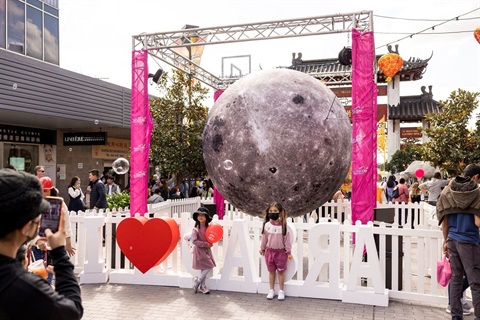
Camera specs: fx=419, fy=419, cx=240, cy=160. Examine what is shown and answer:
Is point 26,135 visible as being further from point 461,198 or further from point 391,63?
point 461,198

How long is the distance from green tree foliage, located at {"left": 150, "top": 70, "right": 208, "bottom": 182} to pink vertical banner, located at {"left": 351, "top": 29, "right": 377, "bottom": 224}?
9.36 meters

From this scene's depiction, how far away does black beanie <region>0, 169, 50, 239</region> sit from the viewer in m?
1.78

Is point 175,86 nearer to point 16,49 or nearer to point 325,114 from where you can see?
point 16,49

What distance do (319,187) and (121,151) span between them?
65.0 feet

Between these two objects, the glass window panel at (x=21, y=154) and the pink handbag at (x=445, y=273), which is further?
the glass window panel at (x=21, y=154)

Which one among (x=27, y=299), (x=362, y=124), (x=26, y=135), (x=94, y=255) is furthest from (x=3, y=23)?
(x=27, y=299)

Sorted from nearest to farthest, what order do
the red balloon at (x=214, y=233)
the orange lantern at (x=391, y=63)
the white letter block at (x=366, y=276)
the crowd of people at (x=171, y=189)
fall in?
the white letter block at (x=366, y=276)
the red balloon at (x=214, y=233)
the orange lantern at (x=391, y=63)
the crowd of people at (x=171, y=189)

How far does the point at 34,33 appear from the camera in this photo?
55.4ft

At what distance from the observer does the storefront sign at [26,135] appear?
654 inches

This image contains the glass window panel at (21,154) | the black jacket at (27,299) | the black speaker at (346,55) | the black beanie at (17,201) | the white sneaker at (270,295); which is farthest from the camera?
the glass window panel at (21,154)

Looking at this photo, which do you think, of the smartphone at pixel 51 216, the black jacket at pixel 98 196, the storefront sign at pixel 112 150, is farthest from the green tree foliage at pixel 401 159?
the smartphone at pixel 51 216

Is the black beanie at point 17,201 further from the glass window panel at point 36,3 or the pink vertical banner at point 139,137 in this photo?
the glass window panel at point 36,3

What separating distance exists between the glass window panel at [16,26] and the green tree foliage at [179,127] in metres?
5.39

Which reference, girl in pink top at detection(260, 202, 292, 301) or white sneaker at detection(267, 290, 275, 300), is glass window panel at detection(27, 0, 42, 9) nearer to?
girl in pink top at detection(260, 202, 292, 301)
